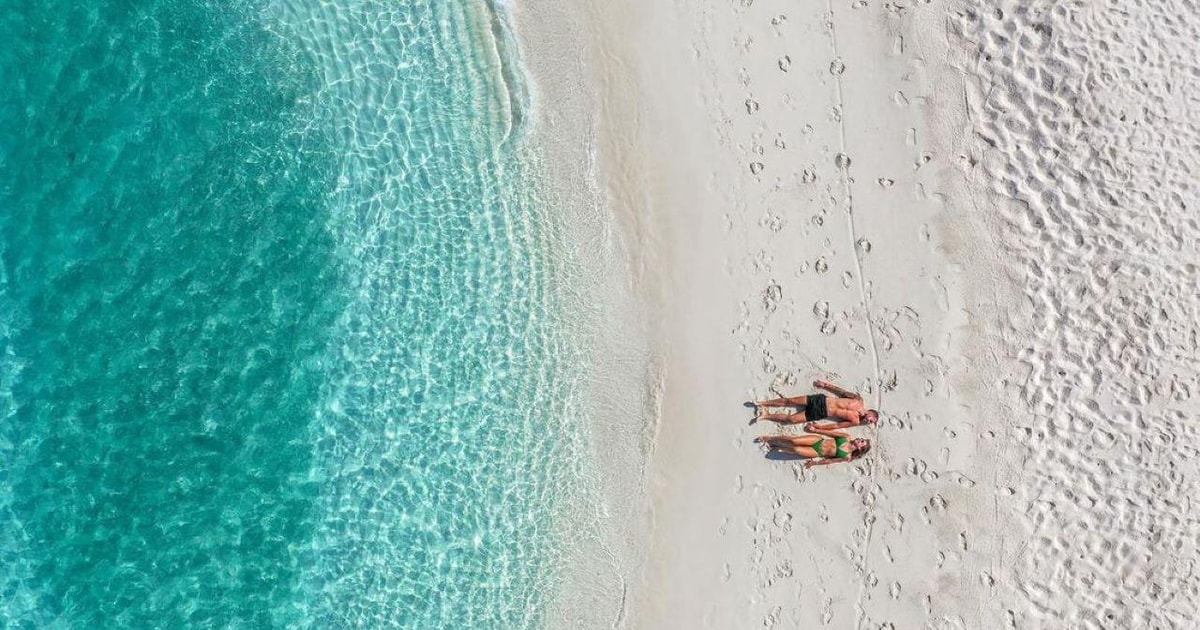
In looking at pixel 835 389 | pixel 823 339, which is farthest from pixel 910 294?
pixel 835 389

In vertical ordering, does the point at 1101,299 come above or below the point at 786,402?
above

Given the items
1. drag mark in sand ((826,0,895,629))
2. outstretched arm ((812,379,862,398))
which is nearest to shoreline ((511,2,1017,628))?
drag mark in sand ((826,0,895,629))

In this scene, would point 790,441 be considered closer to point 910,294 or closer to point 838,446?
point 838,446

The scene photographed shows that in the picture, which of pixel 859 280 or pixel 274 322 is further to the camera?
pixel 274 322

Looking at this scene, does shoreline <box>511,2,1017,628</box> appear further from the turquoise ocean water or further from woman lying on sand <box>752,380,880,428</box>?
the turquoise ocean water

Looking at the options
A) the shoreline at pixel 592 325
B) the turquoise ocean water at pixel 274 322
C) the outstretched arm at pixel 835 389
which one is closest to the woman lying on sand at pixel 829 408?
the outstretched arm at pixel 835 389

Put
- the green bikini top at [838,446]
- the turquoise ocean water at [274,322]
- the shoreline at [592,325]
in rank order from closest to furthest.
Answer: the green bikini top at [838,446] < the shoreline at [592,325] < the turquoise ocean water at [274,322]

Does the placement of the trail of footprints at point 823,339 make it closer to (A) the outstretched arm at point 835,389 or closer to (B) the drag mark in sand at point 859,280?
(B) the drag mark in sand at point 859,280

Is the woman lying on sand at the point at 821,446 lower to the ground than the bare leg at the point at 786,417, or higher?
lower

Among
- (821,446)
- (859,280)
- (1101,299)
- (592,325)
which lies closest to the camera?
(821,446)
